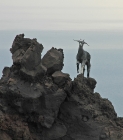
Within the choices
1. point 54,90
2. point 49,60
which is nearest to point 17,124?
point 54,90

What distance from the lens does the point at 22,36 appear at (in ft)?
63.9

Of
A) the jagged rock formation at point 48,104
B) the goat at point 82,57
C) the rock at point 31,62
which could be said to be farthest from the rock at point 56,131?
the goat at point 82,57

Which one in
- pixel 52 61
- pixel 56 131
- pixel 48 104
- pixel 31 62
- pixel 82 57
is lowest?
pixel 56 131

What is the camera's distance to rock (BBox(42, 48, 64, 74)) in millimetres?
18781

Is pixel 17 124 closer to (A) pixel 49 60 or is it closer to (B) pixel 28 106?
(B) pixel 28 106

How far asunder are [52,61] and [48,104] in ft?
6.71

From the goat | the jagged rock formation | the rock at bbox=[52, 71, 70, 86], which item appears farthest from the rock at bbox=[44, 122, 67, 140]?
the goat

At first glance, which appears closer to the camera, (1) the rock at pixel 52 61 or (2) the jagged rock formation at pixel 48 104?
(2) the jagged rock formation at pixel 48 104

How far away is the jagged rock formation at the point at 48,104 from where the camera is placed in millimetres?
17609

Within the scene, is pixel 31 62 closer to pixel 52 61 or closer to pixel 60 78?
pixel 52 61

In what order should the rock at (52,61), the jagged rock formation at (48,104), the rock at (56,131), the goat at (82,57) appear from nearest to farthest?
the jagged rock formation at (48,104) < the rock at (56,131) < the rock at (52,61) < the goat at (82,57)

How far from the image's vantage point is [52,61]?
18.8 metres

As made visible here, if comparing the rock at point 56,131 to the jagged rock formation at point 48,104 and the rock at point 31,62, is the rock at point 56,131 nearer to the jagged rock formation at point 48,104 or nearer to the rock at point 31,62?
the jagged rock formation at point 48,104

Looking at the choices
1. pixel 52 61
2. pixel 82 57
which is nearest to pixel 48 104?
pixel 52 61
